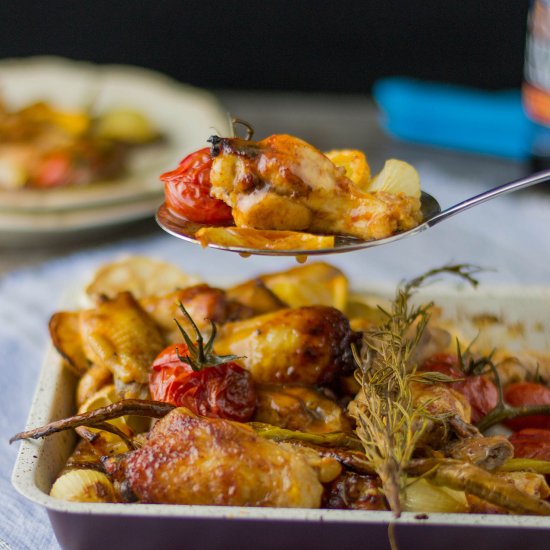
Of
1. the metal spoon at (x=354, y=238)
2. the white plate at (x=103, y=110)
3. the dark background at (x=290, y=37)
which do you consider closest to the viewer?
the metal spoon at (x=354, y=238)

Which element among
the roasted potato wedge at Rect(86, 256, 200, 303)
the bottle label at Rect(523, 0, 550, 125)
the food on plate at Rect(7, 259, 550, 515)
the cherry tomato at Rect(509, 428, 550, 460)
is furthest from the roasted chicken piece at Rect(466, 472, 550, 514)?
the bottle label at Rect(523, 0, 550, 125)

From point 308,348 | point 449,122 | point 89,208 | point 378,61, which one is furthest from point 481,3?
point 308,348

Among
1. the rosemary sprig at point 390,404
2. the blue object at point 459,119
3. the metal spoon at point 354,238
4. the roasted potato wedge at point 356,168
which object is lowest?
the blue object at point 459,119

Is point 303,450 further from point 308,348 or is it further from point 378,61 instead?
point 378,61

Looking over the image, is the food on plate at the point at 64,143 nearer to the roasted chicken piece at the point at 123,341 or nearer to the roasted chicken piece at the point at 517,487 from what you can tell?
the roasted chicken piece at the point at 123,341

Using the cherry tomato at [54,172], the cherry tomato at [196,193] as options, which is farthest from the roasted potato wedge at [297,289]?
the cherry tomato at [54,172]

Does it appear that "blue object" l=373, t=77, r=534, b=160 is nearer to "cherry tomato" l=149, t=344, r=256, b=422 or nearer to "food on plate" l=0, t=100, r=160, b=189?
"food on plate" l=0, t=100, r=160, b=189
